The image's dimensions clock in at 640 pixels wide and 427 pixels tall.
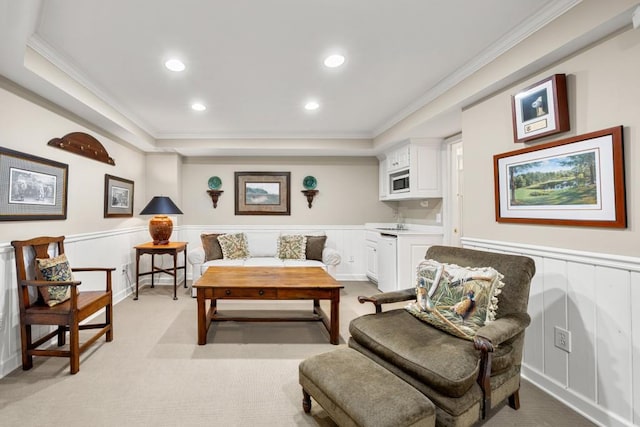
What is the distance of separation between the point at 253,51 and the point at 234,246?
2965 mm

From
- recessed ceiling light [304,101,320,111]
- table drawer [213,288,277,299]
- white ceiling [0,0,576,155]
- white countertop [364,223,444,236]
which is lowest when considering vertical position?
table drawer [213,288,277,299]

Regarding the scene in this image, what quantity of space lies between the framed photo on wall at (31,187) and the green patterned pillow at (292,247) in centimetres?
265

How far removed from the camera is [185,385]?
2.06m

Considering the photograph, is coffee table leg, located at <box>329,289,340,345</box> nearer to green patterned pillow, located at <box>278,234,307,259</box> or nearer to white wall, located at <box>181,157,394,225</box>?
green patterned pillow, located at <box>278,234,307,259</box>

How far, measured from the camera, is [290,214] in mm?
5273

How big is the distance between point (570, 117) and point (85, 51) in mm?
3549

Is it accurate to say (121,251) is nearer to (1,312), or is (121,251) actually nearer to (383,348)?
(1,312)

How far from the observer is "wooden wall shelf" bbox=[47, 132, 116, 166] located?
9.50 ft

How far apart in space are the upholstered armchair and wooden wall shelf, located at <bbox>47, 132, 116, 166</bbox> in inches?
130

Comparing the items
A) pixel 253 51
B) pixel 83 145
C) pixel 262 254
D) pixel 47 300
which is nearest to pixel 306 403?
pixel 47 300

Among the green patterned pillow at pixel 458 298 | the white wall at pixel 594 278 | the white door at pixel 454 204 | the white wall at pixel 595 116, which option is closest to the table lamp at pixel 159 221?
the green patterned pillow at pixel 458 298

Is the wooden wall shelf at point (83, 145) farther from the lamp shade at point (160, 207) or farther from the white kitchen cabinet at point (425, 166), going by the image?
the white kitchen cabinet at point (425, 166)

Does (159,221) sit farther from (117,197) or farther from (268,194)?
(268,194)

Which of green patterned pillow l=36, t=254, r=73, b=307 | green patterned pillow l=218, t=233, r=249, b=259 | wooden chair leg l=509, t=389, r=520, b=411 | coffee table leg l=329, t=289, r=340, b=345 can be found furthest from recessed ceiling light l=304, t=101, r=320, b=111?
wooden chair leg l=509, t=389, r=520, b=411
